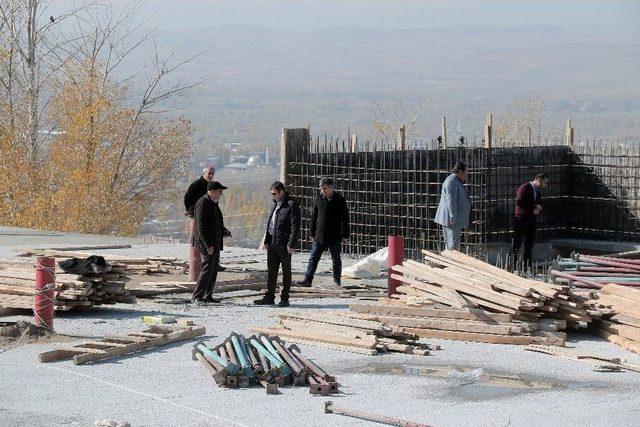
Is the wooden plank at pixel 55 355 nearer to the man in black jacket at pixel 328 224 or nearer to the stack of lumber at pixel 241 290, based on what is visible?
the stack of lumber at pixel 241 290

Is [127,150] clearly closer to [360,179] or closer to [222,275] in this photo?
[360,179]

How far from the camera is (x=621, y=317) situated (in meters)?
16.1

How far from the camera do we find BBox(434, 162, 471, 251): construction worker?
21484 mm

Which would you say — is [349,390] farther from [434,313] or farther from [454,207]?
[454,207]

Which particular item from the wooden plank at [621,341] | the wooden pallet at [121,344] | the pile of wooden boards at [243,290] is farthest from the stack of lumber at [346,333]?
the pile of wooden boards at [243,290]

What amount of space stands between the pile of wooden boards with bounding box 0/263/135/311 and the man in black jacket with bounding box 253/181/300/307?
83.6 inches

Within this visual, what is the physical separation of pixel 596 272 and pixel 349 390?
→ 8.21 metres

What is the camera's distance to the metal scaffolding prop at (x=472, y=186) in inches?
1096

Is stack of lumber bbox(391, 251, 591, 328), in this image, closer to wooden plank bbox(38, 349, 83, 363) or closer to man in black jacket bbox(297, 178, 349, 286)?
man in black jacket bbox(297, 178, 349, 286)

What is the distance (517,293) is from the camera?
15922mm

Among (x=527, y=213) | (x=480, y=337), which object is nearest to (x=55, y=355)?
(x=480, y=337)

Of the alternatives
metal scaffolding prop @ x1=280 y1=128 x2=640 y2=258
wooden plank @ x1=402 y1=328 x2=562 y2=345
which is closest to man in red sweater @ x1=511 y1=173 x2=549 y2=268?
metal scaffolding prop @ x1=280 y1=128 x2=640 y2=258

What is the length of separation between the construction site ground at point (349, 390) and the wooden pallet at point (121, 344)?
10 centimetres

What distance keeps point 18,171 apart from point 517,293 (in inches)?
1544
